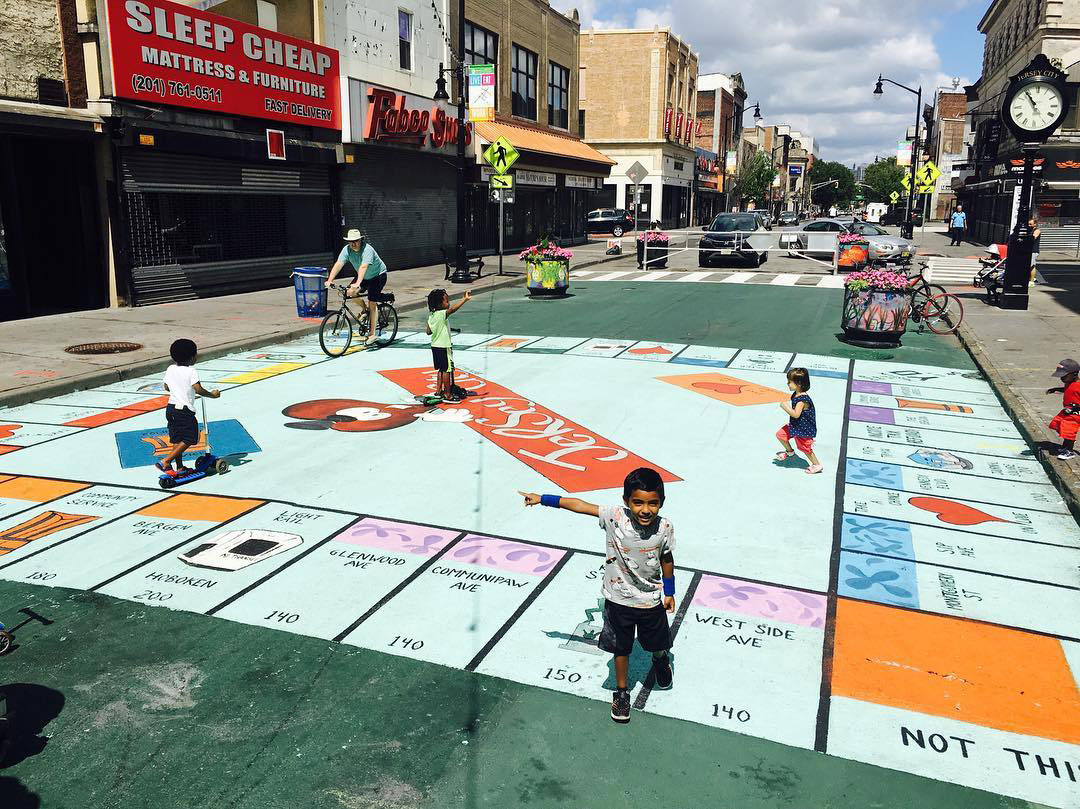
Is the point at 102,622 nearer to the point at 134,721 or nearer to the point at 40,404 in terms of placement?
the point at 134,721

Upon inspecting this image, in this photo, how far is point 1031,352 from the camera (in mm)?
14406

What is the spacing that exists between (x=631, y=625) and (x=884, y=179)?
144m

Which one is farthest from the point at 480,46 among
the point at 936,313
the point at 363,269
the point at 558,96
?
the point at 936,313

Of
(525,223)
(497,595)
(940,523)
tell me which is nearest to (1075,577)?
(940,523)

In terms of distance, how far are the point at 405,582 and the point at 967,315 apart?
55.6 feet

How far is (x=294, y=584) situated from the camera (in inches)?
232

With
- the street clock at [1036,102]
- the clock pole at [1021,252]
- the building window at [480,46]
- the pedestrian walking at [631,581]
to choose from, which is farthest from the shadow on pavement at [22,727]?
the building window at [480,46]

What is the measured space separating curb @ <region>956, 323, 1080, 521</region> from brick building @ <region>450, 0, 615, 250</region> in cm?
2342

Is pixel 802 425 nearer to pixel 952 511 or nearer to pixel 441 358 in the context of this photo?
pixel 952 511

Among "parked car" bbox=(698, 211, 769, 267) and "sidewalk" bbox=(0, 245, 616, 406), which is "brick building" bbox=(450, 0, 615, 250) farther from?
"sidewalk" bbox=(0, 245, 616, 406)

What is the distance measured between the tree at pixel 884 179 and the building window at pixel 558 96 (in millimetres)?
84195

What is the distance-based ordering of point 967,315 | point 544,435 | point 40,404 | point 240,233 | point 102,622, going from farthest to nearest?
point 240,233, point 967,315, point 40,404, point 544,435, point 102,622

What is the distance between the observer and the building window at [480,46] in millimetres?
34019

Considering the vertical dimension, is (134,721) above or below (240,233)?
below
